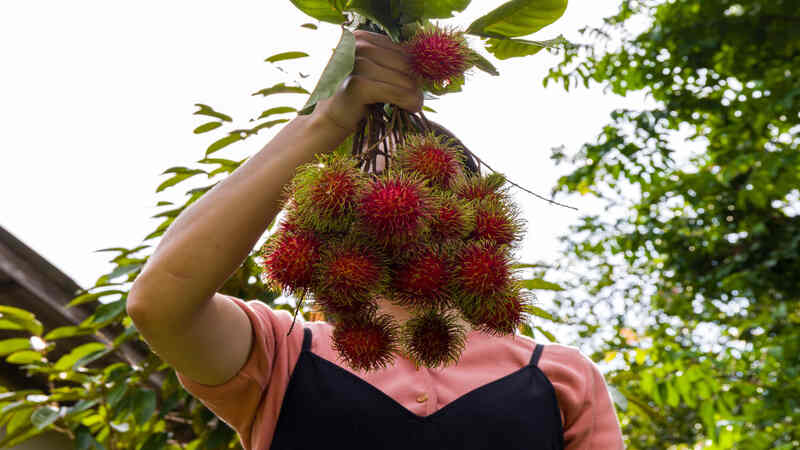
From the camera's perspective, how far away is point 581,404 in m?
1.05

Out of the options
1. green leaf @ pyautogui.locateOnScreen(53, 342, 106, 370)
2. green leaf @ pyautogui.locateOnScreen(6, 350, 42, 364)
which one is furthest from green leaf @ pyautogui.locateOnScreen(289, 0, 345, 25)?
green leaf @ pyautogui.locateOnScreen(6, 350, 42, 364)

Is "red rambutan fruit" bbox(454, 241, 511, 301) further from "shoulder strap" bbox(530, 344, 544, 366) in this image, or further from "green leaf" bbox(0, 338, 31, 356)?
"green leaf" bbox(0, 338, 31, 356)

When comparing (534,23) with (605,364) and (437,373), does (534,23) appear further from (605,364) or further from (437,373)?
(605,364)

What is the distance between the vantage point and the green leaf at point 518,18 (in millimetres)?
795

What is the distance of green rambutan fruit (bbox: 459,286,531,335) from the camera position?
0.66 meters

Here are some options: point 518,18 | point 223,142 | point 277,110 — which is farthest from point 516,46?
point 223,142

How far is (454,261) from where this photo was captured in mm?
665

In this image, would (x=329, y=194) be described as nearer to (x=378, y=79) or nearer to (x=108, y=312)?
(x=378, y=79)

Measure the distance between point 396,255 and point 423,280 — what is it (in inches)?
2.0

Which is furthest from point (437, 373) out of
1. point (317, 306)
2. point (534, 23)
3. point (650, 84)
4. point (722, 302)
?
point (722, 302)

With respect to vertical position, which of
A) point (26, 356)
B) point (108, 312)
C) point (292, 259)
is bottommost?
point (26, 356)

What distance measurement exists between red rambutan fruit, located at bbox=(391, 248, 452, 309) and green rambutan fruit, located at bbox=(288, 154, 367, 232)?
79mm

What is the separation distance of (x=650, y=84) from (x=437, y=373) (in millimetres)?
3286

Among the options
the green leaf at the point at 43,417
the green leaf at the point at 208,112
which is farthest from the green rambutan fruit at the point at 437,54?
the green leaf at the point at 43,417
